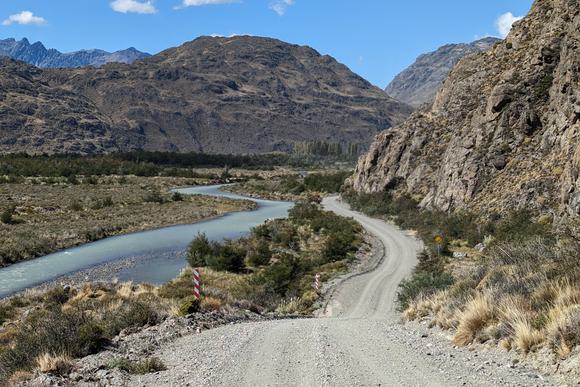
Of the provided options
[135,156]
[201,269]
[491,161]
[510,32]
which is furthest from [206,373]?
[135,156]

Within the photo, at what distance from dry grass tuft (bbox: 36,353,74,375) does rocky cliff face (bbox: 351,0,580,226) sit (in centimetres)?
2552

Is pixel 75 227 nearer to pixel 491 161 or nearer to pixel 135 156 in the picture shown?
pixel 491 161

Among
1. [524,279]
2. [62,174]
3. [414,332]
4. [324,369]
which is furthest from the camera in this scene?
[62,174]

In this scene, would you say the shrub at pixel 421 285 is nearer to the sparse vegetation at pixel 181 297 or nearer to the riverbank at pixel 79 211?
the sparse vegetation at pixel 181 297

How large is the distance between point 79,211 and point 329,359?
64.6m

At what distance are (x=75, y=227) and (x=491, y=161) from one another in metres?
45.1

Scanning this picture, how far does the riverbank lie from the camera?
46.7 metres

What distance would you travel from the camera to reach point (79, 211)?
66750 mm

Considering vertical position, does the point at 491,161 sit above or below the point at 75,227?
above

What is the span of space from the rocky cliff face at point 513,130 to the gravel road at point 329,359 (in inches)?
769

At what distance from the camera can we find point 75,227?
55125 mm

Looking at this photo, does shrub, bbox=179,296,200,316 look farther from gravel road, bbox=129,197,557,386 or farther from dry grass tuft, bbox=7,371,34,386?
dry grass tuft, bbox=7,371,34,386

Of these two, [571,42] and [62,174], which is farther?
[62,174]

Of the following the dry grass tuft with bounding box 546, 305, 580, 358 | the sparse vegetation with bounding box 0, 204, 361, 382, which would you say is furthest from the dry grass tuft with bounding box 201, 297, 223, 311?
the dry grass tuft with bounding box 546, 305, 580, 358
